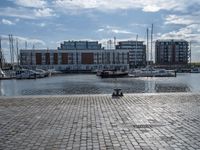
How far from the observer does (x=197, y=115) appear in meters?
11.2

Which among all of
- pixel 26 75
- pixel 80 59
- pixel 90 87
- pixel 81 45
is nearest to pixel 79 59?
pixel 80 59

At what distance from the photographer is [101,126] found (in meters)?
9.41

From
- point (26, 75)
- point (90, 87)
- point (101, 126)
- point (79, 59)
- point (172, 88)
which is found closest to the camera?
point (101, 126)

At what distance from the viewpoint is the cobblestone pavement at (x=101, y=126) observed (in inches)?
292

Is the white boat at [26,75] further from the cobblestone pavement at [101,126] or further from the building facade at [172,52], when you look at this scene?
the building facade at [172,52]

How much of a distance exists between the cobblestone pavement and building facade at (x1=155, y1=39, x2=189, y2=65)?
164m

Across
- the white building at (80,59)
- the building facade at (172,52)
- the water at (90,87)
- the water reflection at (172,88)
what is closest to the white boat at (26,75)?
the water at (90,87)

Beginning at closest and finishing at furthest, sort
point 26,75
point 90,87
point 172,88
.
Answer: point 172,88 → point 90,87 → point 26,75

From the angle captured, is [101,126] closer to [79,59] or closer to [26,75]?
[26,75]

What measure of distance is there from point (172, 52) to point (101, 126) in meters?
170

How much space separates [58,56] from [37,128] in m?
135

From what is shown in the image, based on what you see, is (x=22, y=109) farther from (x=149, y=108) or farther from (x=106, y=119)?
(x=149, y=108)

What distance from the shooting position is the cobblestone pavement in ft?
24.3

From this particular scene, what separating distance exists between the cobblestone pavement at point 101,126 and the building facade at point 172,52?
16434cm
